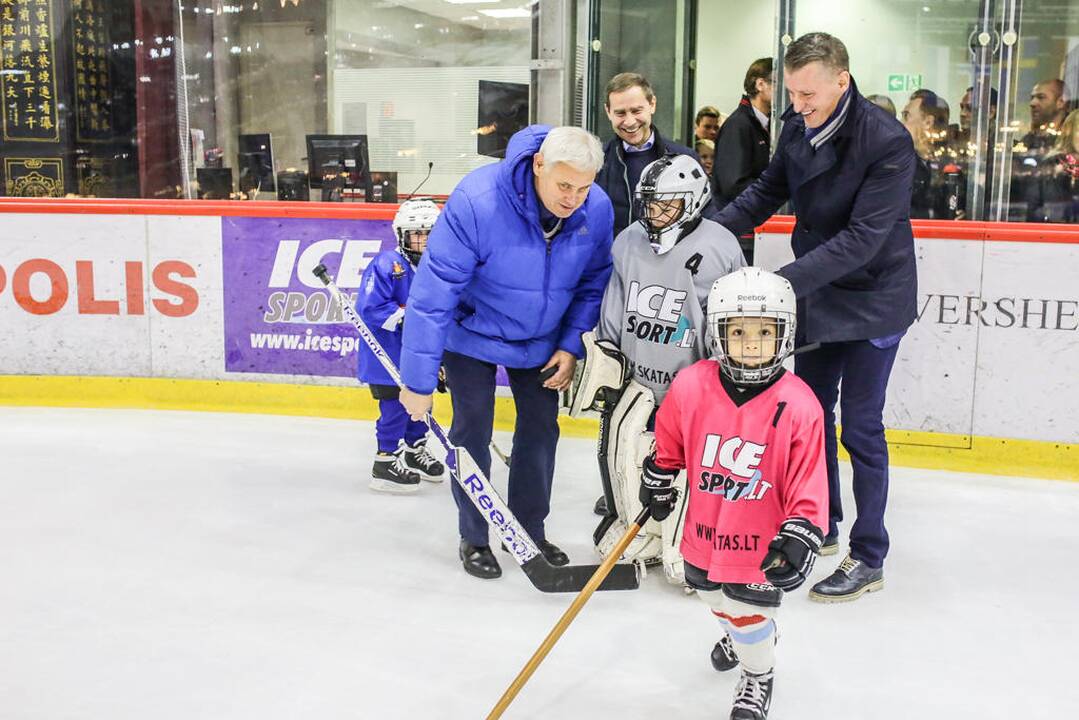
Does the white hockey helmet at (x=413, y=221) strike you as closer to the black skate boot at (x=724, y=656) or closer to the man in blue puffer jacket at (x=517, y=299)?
the man in blue puffer jacket at (x=517, y=299)

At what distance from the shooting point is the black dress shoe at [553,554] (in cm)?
293

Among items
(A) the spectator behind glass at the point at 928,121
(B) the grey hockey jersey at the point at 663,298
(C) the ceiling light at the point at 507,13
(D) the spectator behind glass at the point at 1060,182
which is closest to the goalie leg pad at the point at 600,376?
(B) the grey hockey jersey at the point at 663,298

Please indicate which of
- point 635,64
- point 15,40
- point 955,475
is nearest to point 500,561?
point 955,475

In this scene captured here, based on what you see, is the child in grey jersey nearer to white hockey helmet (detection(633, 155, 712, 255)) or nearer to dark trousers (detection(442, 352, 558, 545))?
white hockey helmet (detection(633, 155, 712, 255))

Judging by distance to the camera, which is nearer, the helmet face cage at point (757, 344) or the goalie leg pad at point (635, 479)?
the helmet face cage at point (757, 344)

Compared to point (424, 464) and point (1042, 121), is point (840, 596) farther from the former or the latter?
point (1042, 121)

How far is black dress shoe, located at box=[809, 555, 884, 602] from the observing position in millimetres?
2727

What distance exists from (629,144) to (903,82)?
7.18 feet

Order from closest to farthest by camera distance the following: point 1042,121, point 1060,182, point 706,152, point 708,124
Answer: point 1060,182 → point 1042,121 → point 706,152 → point 708,124

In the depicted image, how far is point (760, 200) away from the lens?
2967 mm

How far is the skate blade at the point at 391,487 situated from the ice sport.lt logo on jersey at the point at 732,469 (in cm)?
185

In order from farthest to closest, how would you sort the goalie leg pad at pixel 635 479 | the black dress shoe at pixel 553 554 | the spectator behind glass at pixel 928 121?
1. the spectator behind glass at pixel 928 121
2. the black dress shoe at pixel 553 554
3. the goalie leg pad at pixel 635 479

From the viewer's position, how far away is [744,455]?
1.95m

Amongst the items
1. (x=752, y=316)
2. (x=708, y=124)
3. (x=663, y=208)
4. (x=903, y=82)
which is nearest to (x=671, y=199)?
(x=663, y=208)
